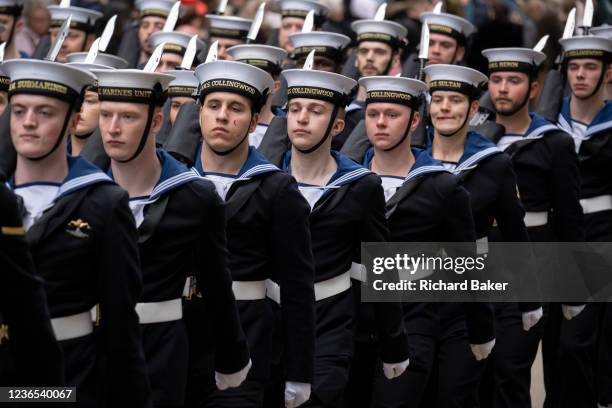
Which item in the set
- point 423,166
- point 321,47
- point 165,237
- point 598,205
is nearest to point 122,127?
point 165,237

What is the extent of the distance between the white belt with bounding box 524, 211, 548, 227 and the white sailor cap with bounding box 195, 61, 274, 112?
3.27m

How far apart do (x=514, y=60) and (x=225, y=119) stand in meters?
3.86

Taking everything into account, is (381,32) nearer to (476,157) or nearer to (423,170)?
(476,157)

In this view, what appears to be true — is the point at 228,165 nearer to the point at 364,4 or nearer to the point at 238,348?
the point at 238,348

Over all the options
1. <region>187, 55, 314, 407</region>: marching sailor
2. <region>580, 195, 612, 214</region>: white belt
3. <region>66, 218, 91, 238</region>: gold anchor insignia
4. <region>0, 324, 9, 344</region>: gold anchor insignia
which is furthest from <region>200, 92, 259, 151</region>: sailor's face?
<region>580, 195, 612, 214</region>: white belt

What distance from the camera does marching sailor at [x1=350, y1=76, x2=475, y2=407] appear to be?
878 centimetres

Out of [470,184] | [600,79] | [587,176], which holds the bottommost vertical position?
[587,176]

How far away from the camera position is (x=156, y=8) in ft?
43.8

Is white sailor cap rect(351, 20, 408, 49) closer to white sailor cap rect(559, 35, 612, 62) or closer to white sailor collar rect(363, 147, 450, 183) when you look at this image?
white sailor cap rect(559, 35, 612, 62)

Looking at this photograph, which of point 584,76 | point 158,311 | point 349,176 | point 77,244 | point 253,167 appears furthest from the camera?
point 584,76

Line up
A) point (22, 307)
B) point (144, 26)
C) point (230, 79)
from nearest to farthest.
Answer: point (22, 307), point (230, 79), point (144, 26)

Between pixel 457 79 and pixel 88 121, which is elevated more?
pixel 88 121

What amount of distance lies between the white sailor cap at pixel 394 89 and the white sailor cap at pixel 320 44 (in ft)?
8.19

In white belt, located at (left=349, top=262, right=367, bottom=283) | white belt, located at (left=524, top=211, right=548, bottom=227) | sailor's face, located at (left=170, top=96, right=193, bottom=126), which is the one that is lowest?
white belt, located at (left=524, top=211, right=548, bottom=227)
